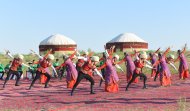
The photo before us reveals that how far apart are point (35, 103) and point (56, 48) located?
121 feet

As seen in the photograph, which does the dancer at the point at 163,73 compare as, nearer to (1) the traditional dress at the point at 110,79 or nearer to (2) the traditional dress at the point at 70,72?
(1) the traditional dress at the point at 110,79

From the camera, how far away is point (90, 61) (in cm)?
1639

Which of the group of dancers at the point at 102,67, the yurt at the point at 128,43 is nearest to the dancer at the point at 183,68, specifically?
the group of dancers at the point at 102,67

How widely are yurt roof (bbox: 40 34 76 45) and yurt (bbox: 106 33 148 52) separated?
4.84m

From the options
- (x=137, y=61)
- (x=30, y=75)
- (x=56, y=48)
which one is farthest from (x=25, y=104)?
(x=56, y=48)

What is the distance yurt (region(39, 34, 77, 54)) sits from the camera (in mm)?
50847

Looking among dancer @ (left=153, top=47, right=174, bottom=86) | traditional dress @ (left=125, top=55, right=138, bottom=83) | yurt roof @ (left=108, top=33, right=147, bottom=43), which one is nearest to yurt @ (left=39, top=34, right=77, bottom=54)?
yurt roof @ (left=108, top=33, right=147, bottom=43)

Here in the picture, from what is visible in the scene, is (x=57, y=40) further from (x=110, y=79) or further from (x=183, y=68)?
(x=110, y=79)

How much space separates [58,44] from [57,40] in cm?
106

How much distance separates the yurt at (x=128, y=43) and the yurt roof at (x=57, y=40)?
4.84 metres

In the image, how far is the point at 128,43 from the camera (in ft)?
170

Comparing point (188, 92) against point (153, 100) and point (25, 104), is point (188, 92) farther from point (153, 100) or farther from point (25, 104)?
point (25, 104)

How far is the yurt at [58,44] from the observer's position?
50.8 meters

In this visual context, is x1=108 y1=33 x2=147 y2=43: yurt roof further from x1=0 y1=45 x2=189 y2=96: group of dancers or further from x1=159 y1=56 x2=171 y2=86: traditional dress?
x1=159 y1=56 x2=171 y2=86: traditional dress
